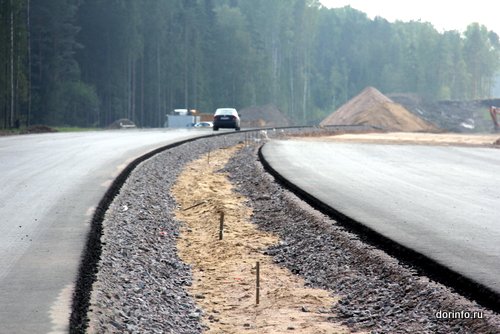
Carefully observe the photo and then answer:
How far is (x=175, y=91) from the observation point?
112 meters

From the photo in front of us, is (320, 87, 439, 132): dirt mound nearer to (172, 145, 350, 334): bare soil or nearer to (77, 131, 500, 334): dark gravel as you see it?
(172, 145, 350, 334): bare soil

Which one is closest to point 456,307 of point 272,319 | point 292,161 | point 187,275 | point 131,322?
point 272,319

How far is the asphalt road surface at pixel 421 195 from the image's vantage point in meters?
11.1

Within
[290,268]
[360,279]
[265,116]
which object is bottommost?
[290,268]

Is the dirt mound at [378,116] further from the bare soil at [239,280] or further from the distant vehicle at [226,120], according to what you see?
the bare soil at [239,280]

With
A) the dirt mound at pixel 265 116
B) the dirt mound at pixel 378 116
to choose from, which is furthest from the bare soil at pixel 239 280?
the dirt mound at pixel 265 116

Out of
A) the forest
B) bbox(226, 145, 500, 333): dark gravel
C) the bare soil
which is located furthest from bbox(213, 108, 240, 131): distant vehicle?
bbox(226, 145, 500, 333): dark gravel

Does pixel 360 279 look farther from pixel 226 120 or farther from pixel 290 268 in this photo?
pixel 226 120

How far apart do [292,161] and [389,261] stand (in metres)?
17.4

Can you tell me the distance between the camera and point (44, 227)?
1232 cm

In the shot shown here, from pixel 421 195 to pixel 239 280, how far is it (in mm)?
7632

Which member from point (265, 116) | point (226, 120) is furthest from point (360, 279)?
point (265, 116)

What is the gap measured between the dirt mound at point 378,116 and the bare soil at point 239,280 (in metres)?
63.5

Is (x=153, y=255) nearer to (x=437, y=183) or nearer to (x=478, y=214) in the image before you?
(x=478, y=214)
